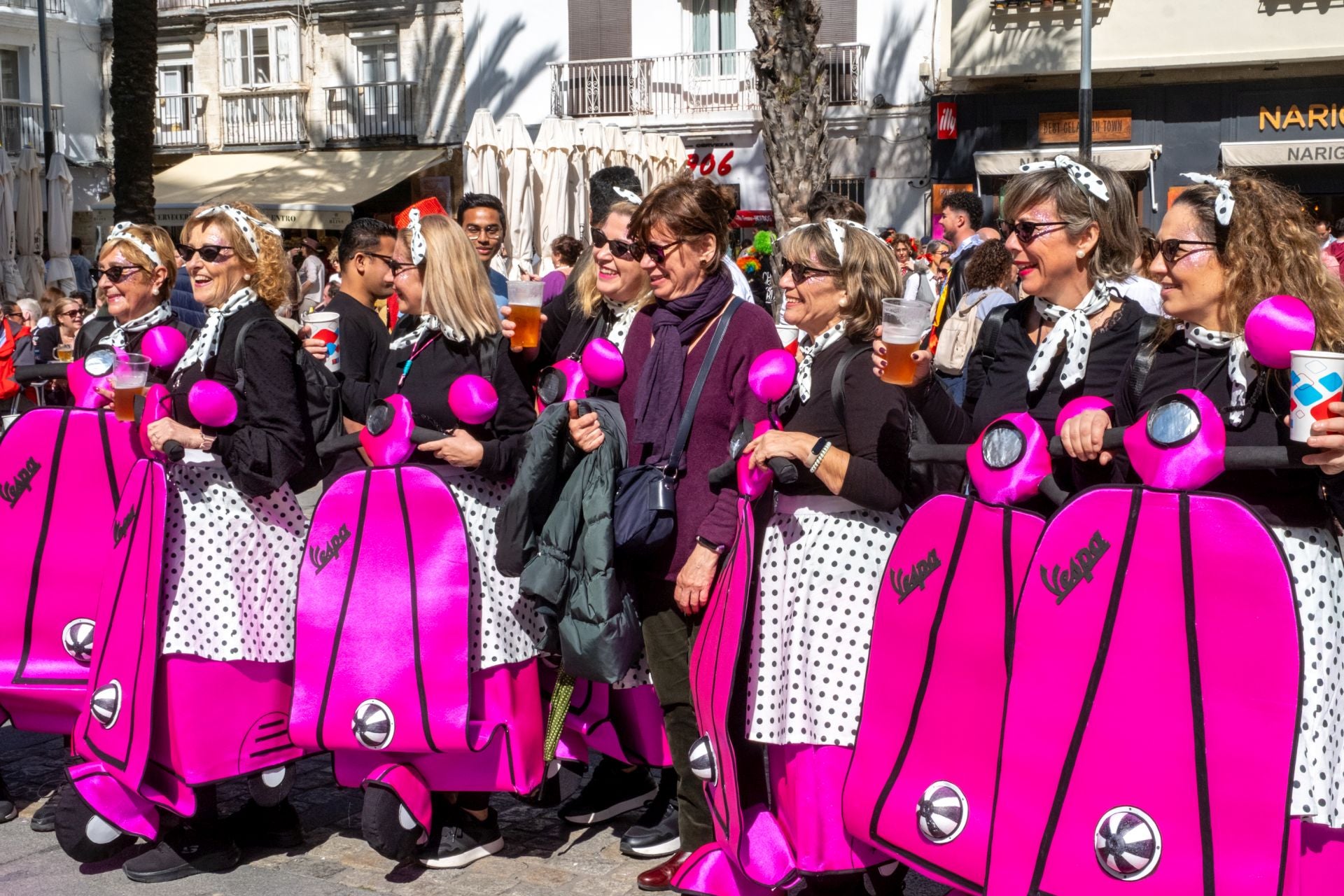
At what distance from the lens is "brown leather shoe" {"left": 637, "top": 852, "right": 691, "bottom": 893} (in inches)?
158

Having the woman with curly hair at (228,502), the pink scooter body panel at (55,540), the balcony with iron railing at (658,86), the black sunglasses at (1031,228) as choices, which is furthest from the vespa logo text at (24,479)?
the balcony with iron railing at (658,86)

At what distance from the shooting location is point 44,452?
447 centimetres

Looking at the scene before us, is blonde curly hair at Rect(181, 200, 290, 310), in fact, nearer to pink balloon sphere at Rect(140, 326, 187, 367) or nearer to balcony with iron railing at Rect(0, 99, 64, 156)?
pink balloon sphere at Rect(140, 326, 187, 367)

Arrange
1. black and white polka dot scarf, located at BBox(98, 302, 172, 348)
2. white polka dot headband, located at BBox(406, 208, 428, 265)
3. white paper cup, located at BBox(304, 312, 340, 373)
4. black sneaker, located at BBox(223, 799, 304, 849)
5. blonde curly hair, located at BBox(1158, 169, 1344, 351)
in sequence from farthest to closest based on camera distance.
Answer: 1. white paper cup, located at BBox(304, 312, 340, 373)
2. black and white polka dot scarf, located at BBox(98, 302, 172, 348)
3. black sneaker, located at BBox(223, 799, 304, 849)
4. white polka dot headband, located at BBox(406, 208, 428, 265)
5. blonde curly hair, located at BBox(1158, 169, 1344, 351)

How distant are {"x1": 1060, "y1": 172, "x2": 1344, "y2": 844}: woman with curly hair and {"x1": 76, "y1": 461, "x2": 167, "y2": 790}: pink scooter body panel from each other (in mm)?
2514

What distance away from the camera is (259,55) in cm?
3125

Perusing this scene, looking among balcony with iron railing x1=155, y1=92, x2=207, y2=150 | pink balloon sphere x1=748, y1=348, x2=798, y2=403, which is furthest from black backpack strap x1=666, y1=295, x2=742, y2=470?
balcony with iron railing x1=155, y1=92, x2=207, y2=150

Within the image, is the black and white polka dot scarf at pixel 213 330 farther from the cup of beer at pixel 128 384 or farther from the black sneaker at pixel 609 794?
the black sneaker at pixel 609 794

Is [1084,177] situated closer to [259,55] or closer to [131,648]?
[131,648]

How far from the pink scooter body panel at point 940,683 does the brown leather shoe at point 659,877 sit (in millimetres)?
927

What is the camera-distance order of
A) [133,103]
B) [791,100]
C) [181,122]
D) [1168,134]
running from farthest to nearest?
[181,122] < [1168,134] < [133,103] < [791,100]

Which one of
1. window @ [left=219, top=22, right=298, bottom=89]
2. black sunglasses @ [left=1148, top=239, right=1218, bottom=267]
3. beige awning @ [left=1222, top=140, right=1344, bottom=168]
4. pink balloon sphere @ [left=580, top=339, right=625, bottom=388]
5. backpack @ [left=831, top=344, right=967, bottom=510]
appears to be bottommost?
backpack @ [left=831, top=344, right=967, bottom=510]

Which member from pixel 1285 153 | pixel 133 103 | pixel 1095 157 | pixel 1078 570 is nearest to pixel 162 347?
pixel 1078 570

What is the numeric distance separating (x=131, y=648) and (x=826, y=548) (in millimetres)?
1981
